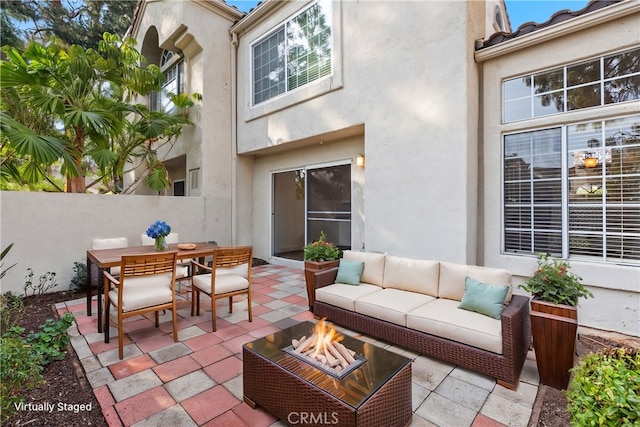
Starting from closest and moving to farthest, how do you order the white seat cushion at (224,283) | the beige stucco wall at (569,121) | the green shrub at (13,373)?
the green shrub at (13,373) < the beige stucco wall at (569,121) < the white seat cushion at (224,283)

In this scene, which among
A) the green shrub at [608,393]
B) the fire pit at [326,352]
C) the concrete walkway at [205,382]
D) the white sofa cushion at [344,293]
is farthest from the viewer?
the white sofa cushion at [344,293]

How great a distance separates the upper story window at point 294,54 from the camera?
6.13 metres

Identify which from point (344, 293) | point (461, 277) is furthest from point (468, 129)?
point (344, 293)

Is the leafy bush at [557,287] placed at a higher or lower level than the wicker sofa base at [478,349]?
higher

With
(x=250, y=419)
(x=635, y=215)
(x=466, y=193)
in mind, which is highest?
(x=466, y=193)

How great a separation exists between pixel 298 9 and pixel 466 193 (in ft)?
18.4

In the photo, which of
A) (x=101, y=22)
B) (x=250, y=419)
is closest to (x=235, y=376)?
(x=250, y=419)

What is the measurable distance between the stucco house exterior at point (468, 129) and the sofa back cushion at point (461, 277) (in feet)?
2.99

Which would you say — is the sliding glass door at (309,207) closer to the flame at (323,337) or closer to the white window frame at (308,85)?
the white window frame at (308,85)

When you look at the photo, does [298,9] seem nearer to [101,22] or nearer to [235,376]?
[235,376]

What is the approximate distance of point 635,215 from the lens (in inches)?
140

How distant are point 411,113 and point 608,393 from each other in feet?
13.9

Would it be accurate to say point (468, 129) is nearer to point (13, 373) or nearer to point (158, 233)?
point (158, 233)

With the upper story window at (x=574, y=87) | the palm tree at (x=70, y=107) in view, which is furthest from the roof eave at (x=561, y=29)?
the palm tree at (x=70, y=107)
